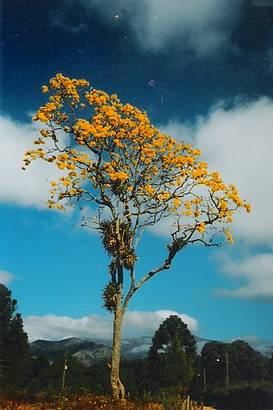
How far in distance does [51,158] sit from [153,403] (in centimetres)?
1032

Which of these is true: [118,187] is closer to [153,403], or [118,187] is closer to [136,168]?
[136,168]

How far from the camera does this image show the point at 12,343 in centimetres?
4850

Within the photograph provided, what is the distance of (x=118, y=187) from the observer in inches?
722

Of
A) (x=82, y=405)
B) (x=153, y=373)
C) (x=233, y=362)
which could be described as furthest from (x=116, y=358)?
(x=233, y=362)

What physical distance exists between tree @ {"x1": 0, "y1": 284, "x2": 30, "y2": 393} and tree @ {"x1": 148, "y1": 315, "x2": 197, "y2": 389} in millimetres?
15185

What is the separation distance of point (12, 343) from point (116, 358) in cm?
3612

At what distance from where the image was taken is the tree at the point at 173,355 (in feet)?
143

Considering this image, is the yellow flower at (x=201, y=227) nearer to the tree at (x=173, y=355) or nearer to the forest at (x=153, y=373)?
the forest at (x=153, y=373)

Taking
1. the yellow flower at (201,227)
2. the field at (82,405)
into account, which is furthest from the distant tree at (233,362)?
the field at (82,405)

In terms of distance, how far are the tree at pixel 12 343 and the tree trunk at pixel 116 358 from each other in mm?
32755

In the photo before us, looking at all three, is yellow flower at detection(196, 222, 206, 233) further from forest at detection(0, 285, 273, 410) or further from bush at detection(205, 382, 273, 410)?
bush at detection(205, 382, 273, 410)

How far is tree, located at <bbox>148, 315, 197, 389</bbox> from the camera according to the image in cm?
4366

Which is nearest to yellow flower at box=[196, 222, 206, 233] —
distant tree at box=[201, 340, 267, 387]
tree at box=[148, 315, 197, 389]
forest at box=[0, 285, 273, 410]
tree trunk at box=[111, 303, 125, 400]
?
tree trunk at box=[111, 303, 125, 400]

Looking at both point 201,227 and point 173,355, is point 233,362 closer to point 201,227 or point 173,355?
point 173,355
